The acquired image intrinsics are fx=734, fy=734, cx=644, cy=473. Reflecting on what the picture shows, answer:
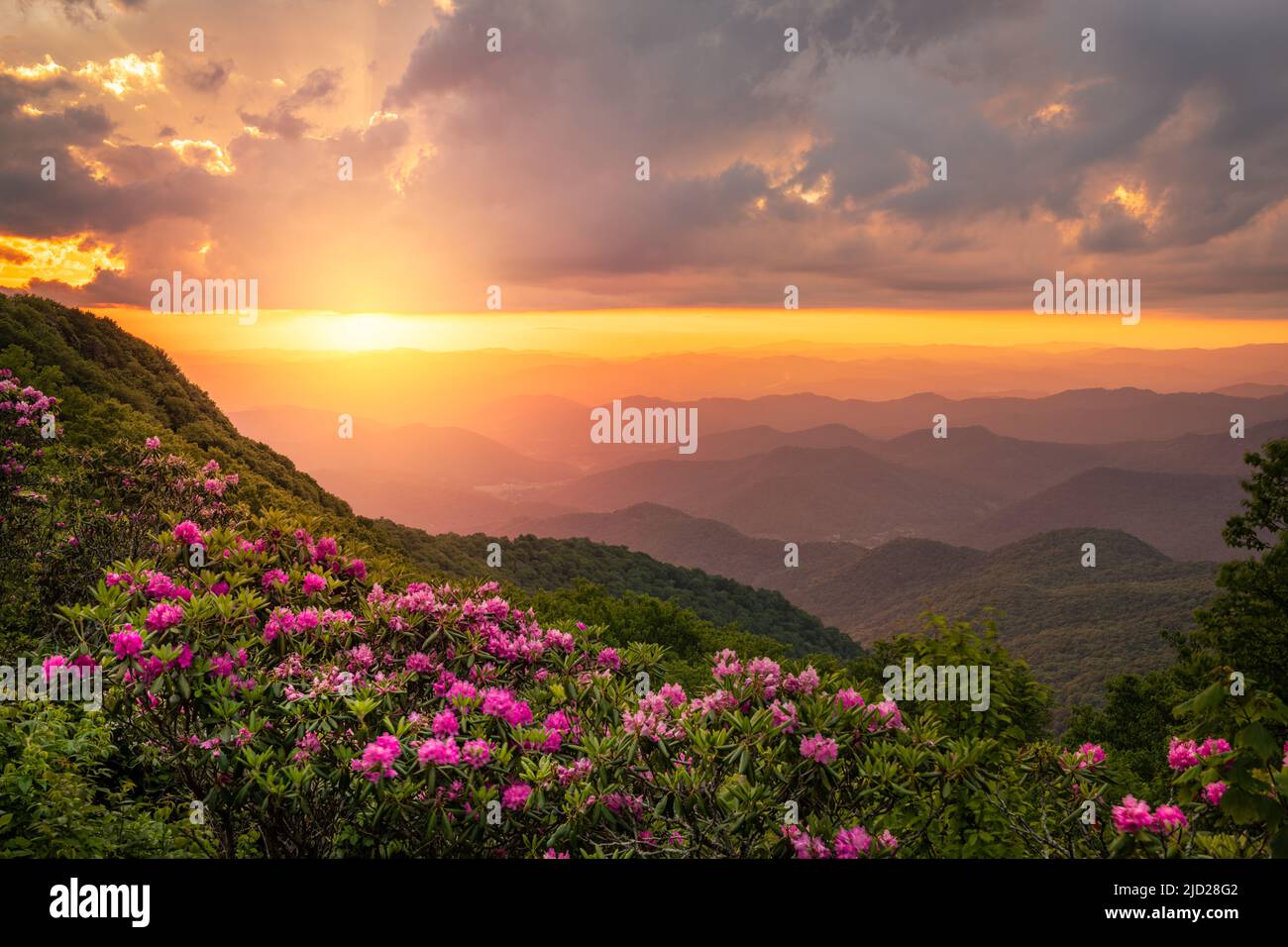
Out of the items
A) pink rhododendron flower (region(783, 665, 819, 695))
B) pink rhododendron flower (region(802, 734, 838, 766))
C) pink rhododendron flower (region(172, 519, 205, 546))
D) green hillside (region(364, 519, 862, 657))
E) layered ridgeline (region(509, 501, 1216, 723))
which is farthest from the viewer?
layered ridgeline (region(509, 501, 1216, 723))

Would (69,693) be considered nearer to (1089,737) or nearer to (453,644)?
(453,644)

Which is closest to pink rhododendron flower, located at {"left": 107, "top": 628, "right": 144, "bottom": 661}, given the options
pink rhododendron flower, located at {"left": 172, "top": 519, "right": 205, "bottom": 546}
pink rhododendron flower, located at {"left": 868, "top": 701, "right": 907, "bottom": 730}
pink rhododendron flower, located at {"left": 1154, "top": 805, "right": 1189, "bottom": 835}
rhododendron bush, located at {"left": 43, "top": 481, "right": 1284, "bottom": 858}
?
rhododendron bush, located at {"left": 43, "top": 481, "right": 1284, "bottom": 858}

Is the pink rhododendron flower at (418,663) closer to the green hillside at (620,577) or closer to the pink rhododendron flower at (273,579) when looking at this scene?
the pink rhododendron flower at (273,579)

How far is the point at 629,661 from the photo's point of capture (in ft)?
25.2

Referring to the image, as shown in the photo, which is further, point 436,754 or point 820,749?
point 820,749

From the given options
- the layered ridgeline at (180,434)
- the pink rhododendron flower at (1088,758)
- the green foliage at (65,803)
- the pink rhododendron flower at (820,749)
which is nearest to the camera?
the green foliage at (65,803)

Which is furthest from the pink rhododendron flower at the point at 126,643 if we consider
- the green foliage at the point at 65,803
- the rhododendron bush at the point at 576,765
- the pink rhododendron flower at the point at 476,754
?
the pink rhododendron flower at the point at 476,754

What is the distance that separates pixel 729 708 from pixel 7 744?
5.95 m

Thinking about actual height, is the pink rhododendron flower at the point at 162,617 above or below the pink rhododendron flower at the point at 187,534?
below

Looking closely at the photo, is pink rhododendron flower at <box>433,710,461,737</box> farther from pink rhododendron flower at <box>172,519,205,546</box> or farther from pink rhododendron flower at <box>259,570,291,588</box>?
pink rhododendron flower at <box>172,519,205,546</box>

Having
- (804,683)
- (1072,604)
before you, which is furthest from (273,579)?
(1072,604)

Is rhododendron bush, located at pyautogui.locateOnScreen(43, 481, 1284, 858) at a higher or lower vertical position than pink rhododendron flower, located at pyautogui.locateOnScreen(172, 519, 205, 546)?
lower

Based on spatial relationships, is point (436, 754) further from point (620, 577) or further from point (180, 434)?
point (620, 577)
